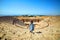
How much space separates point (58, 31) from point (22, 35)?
0.88 meters

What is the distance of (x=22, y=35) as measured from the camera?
2.93m

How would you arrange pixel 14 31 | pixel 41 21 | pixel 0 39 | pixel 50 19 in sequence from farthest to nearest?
pixel 41 21, pixel 50 19, pixel 14 31, pixel 0 39

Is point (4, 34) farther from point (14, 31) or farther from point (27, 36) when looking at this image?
point (27, 36)

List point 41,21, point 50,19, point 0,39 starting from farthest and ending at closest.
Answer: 1. point 41,21
2. point 50,19
3. point 0,39

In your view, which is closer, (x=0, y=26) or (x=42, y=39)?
(x=42, y=39)

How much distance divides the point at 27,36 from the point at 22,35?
133 millimetres

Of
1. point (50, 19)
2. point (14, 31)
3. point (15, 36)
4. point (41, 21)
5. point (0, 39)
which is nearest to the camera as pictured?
point (0, 39)

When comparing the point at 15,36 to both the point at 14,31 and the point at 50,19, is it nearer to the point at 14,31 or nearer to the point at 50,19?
the point at 14,31

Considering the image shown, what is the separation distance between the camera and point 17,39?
2.68 metres

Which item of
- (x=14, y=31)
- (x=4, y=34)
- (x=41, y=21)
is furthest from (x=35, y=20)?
(x=4, y=34)

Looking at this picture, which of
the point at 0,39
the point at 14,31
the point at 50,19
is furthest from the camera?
the point at 50,19

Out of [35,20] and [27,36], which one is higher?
[35,20]

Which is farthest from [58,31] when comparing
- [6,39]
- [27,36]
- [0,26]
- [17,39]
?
[0,26]

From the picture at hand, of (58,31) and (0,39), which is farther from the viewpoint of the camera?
(58,31)
